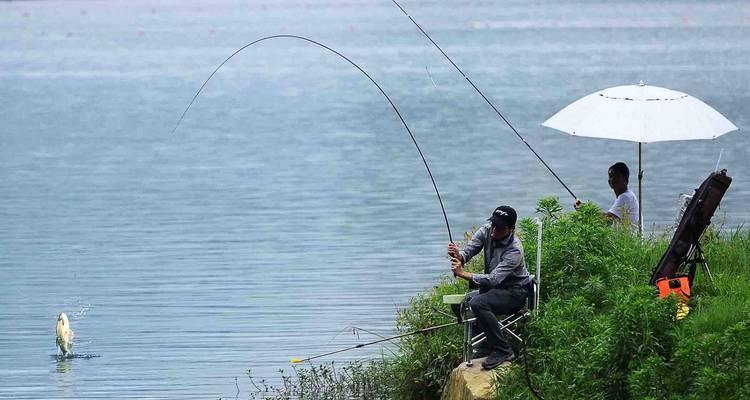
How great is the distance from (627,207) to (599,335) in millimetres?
3656

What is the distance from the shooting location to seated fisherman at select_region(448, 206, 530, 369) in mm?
9531

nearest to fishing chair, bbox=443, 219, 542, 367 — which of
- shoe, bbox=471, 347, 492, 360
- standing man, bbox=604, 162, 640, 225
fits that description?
shoe, bbox=471, 347, 492, 360

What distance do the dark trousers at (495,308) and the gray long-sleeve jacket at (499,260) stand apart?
0.06 m

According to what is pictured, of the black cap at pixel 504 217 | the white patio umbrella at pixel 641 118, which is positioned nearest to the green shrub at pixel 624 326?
the black cap at pixel 504 217

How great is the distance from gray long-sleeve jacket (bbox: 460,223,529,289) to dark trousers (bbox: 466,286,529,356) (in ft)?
0.18

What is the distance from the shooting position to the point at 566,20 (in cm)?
9506

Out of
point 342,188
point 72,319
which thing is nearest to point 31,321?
point 72,319

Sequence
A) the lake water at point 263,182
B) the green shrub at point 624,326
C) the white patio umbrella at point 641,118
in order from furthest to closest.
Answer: the lake water at point 263,182, the white patio umbrella at point 641,118, the green shrub at point 624,326

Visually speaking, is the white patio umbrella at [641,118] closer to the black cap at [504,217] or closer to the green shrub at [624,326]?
the green shrub at [624,326]

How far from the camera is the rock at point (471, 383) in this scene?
30.7 feet

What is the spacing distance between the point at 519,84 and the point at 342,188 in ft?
81.9

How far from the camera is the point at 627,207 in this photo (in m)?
12.4

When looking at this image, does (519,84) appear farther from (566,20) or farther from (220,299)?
(566,20)

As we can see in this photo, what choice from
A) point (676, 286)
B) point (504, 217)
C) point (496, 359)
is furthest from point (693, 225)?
point (496, 359)
